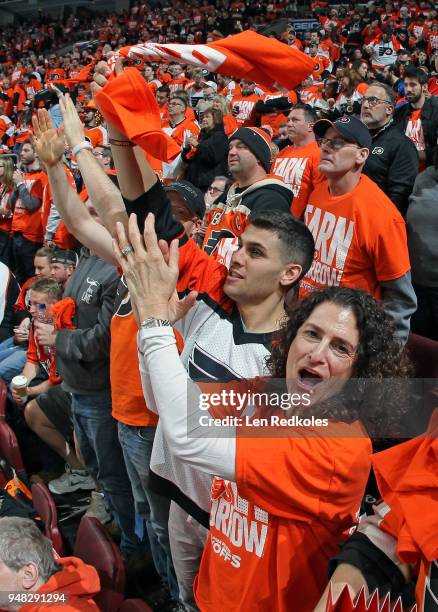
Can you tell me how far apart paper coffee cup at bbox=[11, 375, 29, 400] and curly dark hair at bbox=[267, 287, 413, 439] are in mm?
2710

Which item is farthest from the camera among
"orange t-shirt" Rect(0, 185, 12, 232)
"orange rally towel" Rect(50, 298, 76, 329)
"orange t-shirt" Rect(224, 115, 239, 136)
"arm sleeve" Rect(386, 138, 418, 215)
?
"orange t-shirt" Rect(0, 185, 12, 232)

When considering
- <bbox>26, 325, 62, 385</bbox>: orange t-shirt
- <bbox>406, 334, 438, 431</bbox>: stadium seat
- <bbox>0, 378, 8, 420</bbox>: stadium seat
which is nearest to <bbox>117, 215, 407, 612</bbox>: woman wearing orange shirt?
<bbox>406, 334, 438, 431</bbox>: stadium seat

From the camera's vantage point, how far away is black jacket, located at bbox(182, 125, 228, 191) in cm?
602

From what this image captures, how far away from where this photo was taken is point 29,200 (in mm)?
6801

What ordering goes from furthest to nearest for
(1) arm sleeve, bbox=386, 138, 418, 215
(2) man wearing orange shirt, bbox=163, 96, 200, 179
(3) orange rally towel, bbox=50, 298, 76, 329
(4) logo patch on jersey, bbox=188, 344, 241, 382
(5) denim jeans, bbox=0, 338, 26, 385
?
1. (2) man wearing orange shirt, bbox=163, 96, 200, 179
2. (5) denim jeans, bbox=0, 338, 26, 385
3. (1) arm sleeve, bbox=386, 138, 418, 215
4. (3) orange rally towel, bbox=50, 298, 76, 329
5. (4) logo patch on jersey, bbox=188, 344, 241, 382

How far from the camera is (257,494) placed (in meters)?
1.46

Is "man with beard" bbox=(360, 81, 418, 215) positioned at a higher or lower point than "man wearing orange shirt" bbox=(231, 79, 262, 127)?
higher

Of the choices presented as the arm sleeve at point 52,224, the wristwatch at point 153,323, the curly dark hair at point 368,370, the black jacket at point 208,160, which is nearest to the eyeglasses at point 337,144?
the curly dark hair at point 368,370

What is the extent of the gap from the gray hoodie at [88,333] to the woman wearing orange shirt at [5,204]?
12.7 feet

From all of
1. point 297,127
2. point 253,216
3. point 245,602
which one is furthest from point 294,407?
point 297,127

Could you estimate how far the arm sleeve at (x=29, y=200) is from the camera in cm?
680

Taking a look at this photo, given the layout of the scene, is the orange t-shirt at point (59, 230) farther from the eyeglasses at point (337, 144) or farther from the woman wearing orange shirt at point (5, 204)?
the eyeglasses at point (337, 144)

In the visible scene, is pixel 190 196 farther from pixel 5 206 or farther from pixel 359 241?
pixel 5 206

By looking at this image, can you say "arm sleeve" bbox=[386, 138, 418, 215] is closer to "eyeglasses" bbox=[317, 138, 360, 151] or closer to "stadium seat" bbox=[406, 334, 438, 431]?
"eyeglasses" bbox=[317, 138, 360, 151]
